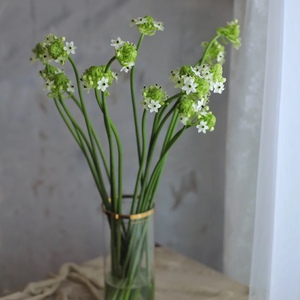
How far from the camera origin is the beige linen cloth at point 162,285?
1238mm

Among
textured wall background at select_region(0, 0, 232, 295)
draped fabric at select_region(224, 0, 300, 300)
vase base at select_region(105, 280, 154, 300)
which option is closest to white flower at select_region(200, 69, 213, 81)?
draped fabric at select_region(224, 0, 300, 300)

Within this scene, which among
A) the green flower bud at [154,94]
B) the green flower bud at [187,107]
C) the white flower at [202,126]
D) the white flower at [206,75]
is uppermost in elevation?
the white flower at [206,75]

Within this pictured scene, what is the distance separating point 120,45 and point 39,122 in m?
0.66

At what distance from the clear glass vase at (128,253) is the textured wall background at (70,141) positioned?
1.81 feet

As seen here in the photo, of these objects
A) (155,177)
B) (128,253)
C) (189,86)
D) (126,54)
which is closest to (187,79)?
(189,86)

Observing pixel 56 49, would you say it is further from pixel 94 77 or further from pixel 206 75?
pixel 206 75

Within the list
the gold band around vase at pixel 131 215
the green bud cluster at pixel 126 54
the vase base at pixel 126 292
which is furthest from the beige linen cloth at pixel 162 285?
the green bud cluster at pixel 126 54

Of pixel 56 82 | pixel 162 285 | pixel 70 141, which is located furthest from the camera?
pixel 70 141

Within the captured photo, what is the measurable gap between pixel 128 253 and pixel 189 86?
361mm

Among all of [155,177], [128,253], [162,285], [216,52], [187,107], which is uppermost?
[216,52]

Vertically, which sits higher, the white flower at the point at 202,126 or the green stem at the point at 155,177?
the white flower at the point at 202,126

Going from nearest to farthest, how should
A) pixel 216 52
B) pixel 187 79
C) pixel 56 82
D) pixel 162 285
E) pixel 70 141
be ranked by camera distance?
pixel 187 79
pixel 56 82
pixel 216 52
pixel 162 285
pixel 70 141

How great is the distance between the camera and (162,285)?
4.24 ft

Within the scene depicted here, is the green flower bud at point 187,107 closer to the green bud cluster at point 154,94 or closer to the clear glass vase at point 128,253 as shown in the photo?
the green bud cluster at point 154,94
